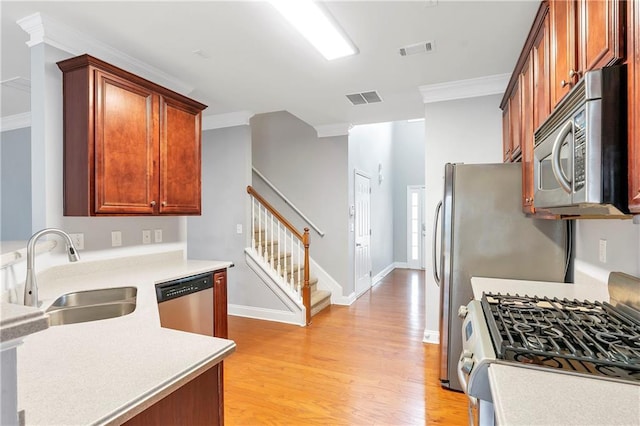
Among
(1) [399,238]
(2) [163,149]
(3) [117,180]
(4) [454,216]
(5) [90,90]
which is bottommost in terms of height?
(1) [399,238]

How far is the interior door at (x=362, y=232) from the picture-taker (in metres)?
5.22

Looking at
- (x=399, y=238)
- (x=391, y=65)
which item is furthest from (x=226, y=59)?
(x=399, y=238)

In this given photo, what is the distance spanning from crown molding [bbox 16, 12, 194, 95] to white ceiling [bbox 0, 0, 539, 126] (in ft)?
0.18

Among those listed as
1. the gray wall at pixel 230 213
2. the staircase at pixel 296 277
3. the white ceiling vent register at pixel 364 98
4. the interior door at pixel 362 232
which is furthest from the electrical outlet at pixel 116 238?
the interior door at pixel 362 232

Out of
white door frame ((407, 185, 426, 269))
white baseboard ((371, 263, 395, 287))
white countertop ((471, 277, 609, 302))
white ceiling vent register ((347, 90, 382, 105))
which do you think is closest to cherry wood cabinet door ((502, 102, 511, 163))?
white countertop ((471, 277, 609, 302))

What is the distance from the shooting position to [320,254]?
499cm

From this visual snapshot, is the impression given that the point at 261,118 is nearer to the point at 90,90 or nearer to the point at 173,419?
the point at 90,90

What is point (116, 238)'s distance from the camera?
2.73m

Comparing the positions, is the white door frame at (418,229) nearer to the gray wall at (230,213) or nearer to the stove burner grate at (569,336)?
the gray wall at (230,213)

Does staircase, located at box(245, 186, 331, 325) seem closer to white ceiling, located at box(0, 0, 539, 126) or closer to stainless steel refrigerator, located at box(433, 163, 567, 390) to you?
white ceiling, located at box(0, 0, 539, 126)

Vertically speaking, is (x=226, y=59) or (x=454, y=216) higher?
(x=226, y=59)

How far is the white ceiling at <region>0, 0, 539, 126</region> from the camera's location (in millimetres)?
2100

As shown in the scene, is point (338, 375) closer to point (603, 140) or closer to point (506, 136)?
point (603, 140)

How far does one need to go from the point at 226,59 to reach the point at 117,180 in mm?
1336
